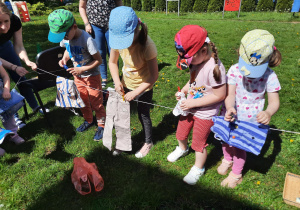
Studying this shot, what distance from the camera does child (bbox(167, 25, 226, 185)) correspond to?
1.69 metres

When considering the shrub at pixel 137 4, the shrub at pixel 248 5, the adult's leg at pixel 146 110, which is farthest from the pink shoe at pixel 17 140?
the shrub at pixel 137 4

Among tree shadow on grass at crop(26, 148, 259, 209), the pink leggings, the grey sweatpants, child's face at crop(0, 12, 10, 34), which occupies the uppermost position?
child's face at crop(0, 12, 10, 34)

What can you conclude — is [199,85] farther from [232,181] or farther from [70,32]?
[70,32]

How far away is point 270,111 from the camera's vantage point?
5.55 feet

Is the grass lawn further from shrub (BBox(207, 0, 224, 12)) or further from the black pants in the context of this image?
shrub (BBox(207, 0, 224, 12))

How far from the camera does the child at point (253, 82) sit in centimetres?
156

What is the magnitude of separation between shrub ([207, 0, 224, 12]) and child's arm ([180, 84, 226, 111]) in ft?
46.9

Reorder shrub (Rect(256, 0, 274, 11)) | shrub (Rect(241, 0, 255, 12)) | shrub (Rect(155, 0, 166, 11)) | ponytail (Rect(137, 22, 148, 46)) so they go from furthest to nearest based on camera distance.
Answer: shrub (Rect(155, 0, 166, 11)) → shrub (Rect(241, 0, 255, 12)) → shrub (Rect(256, 0, 274, 11)) → ponytail (Rect(137, 22, 148, 46))

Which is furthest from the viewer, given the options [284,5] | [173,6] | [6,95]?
[173,6]

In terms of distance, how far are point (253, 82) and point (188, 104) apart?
57 cm

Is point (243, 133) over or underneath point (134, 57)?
underneath

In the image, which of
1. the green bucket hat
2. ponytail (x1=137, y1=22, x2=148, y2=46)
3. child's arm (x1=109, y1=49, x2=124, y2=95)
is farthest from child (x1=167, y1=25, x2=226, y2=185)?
the green bucket hat

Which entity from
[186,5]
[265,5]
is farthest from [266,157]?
[186,5]

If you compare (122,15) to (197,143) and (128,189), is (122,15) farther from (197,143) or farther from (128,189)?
(128,189)
